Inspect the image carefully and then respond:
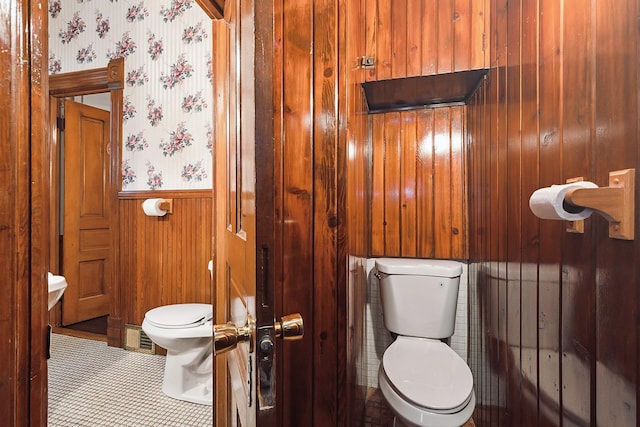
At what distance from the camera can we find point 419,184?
6.36ft

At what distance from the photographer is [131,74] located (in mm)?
2326

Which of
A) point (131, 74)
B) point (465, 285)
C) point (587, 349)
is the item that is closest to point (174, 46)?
point (131, 74)

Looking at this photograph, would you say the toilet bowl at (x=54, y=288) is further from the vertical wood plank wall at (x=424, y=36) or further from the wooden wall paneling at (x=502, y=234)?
the wooden wall paneling at (x=502, y=234)

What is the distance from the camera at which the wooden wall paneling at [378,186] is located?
1995 mm

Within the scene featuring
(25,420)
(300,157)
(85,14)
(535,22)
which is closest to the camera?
(25,420)

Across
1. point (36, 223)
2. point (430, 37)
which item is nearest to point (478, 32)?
point (430, 37)

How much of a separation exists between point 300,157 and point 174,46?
1.81m

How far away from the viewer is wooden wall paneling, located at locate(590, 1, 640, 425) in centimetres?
59

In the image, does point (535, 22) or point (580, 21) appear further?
point (535, 22)

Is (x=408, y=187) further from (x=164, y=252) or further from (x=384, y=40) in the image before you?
(x=164, y=252)

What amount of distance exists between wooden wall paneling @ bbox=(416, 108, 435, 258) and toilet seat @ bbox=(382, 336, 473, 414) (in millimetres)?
587

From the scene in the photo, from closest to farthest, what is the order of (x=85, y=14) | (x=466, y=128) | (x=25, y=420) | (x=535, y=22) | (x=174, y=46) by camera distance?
1. (x=25, y=420)
2. (x=535, y=22)
3. (x=466, y=128)
4. (x=174, y=46)
5. (x=85, y=14)

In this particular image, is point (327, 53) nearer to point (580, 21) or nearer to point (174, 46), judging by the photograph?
point (580, 21)

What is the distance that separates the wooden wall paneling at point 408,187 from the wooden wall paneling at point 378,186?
0.12 metres
